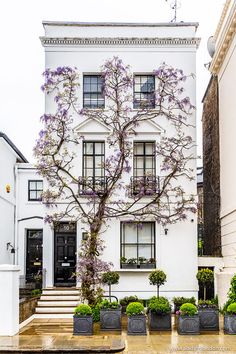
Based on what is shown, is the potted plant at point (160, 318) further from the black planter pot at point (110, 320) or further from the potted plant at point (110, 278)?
the potted plant at point (110, 278)

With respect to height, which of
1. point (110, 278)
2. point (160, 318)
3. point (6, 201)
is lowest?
point (160, 318)

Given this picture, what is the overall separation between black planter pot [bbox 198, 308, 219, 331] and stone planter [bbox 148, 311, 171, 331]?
89 cm

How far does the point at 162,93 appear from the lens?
2400 centimetres

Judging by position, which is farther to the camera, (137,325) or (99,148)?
(99,148)

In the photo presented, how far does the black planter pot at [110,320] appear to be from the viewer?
1773 centimetres

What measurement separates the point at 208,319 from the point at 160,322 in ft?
4.37

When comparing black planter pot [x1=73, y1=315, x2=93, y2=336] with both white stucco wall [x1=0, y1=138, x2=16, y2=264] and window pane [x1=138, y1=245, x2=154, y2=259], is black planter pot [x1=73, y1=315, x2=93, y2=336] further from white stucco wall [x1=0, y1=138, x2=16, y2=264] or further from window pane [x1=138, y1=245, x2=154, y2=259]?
white stucco wall [x1=0, y1=138, x2=16, y2=264]

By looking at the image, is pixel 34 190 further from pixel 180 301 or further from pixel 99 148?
pixel 180 301

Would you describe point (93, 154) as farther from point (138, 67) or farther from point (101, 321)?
point (101, 321)

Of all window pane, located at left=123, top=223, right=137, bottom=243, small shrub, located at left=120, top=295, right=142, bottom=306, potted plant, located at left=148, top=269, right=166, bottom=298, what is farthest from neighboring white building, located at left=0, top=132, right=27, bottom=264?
potted plant, located at left=148, top=269, right=166, bottom=298

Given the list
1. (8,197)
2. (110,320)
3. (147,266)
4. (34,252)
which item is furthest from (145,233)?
(34,252)

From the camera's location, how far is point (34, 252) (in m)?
30.3

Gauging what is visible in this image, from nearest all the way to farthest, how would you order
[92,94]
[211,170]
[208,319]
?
[208,319], [92,94], [211,170]

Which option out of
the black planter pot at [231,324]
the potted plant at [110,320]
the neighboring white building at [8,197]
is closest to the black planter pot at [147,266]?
the potted plant at [110,320]
